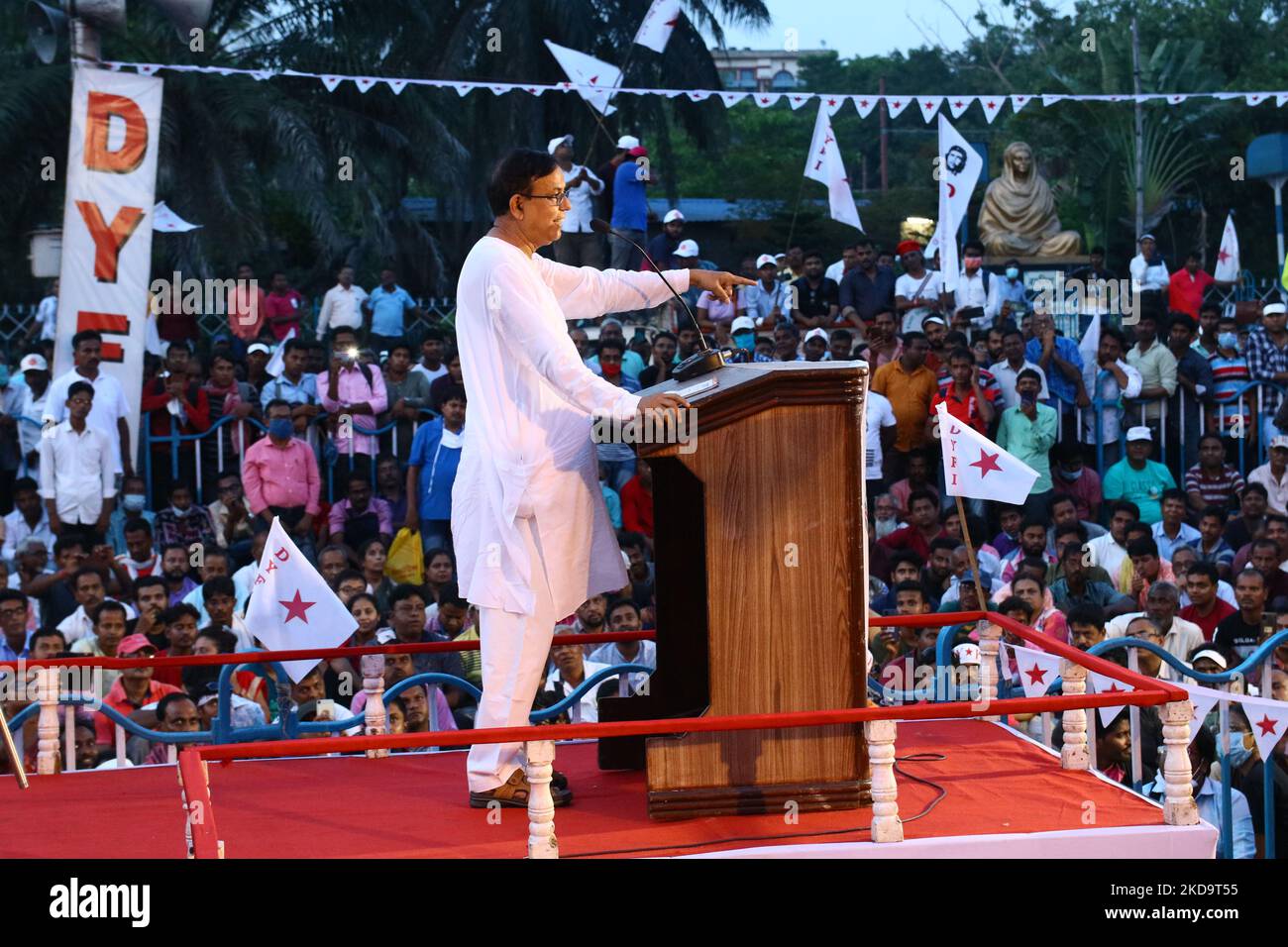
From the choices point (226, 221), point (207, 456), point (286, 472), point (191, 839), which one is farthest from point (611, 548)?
point (226, 221)

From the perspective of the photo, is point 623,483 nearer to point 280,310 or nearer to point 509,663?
point 280,310

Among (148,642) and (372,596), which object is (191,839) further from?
(372,596)

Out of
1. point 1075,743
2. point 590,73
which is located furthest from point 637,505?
point 1075,743

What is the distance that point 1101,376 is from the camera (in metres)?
12.4

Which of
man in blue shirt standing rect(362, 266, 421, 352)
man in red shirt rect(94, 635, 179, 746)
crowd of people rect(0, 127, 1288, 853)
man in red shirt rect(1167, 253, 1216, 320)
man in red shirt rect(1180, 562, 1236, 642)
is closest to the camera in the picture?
man in red shirt rect(94, 635, 179, 746)

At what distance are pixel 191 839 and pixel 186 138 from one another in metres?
17.0

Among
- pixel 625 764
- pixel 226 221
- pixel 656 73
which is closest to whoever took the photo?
pixel 625 764

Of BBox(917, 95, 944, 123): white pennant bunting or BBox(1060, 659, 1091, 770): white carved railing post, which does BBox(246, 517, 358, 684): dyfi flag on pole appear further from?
BBox(917, 95, 944, 123): white pennant bunting

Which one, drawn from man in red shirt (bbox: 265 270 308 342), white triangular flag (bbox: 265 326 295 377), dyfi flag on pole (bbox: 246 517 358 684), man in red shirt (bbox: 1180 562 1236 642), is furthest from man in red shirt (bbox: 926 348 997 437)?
man in red shirt (bbox: 265 270 308 342)

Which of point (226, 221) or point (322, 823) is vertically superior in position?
point (226, 221)

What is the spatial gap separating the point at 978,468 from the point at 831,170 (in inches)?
341

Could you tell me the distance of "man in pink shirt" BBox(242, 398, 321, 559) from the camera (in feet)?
37.4

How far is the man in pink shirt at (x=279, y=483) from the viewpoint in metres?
11.4
